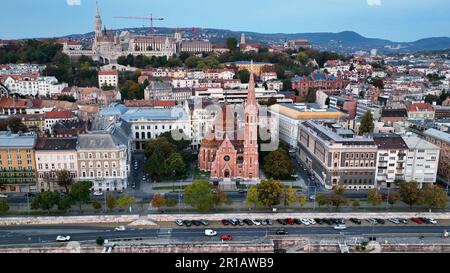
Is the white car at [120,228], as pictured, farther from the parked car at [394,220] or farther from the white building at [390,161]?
the white building at [390,161]

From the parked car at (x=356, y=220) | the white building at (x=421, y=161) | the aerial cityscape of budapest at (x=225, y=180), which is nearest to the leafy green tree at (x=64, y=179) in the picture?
the aerial cityscape of budapest at (x=225, y=180)

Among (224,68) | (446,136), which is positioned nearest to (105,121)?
(446,136)

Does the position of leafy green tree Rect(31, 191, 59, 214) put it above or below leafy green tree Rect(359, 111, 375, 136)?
below

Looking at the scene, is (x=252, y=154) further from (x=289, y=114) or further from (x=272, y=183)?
(x=289, y=114)

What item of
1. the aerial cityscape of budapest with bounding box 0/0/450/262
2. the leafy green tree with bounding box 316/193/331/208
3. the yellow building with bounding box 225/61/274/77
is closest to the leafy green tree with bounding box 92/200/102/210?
the aerial cityscape of budapest with bounding box 0/0/450/262

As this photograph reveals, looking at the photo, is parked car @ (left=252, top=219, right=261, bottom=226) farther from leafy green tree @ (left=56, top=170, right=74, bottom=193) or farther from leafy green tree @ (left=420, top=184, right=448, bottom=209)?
leafy green tree @ (left=56, top=170, right=74, bottom=193)
